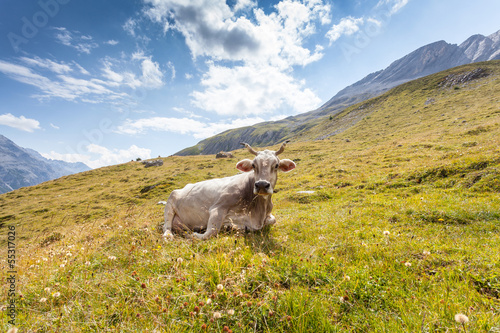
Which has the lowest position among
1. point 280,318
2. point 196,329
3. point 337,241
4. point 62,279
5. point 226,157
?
point 337,241

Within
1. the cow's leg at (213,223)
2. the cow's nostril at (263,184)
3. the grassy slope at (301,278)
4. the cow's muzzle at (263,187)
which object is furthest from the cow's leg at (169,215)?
the cow's nostril at (263,184)

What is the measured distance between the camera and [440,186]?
10.7m

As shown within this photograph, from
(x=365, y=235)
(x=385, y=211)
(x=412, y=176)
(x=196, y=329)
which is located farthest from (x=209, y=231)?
(x=412, y=176)

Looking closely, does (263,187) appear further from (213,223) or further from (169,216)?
(169,216)

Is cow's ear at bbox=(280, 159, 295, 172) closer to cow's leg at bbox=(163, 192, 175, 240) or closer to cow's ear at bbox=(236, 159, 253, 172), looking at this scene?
cow's ear at bbox=(236, 159, 253, 172)

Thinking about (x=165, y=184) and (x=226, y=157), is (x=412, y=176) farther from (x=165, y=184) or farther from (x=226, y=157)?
(x=226, y=157)

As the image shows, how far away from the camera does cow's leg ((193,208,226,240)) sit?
641 cm

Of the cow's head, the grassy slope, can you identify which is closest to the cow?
the cow's head

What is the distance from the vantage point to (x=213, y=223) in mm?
6645

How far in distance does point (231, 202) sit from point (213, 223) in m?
0.91

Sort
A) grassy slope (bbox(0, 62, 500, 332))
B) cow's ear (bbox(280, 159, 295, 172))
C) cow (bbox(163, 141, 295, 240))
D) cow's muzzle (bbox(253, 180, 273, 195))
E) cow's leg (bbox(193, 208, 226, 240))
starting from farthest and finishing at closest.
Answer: cow's ear (bbox(280, 159, 295, 172)), cow (bbox(163, 141, 295, 240)), cow's leg (bbox(193, 208, 226, 240)), cow's muzzle (bbox(253, 180, 273, 195)), grassy slope (bbox(0, 62, 500, 332))

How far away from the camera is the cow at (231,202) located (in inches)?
265

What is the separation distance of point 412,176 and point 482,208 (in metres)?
5.90

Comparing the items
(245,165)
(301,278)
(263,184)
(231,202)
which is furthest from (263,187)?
(301,278)
